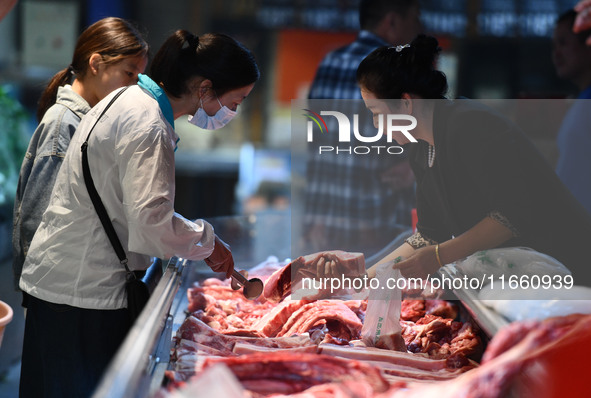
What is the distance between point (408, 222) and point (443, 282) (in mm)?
599

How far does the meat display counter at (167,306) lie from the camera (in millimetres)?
1313

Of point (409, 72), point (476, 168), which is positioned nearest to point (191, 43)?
point (409, 72)

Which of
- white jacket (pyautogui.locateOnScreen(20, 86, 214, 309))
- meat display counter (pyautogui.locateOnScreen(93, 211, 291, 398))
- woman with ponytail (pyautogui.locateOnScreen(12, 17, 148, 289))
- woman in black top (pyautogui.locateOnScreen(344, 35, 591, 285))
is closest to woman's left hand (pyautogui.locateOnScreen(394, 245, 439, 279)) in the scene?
woman in black top (pyautogui.locateOnScreen(344, 35, 591, 285))

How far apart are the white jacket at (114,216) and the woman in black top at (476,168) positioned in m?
0.74

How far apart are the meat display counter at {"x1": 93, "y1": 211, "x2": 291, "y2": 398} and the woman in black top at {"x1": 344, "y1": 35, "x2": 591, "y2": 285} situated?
0.90m

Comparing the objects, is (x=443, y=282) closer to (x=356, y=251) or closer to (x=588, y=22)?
(x=356, y=251)

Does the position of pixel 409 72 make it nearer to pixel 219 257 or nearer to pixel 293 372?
pixel 219 257

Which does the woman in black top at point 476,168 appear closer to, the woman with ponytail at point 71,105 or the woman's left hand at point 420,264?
the woman's left hand at point 420,264

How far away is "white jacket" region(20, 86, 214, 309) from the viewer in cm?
194

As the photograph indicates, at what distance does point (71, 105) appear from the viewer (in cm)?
272

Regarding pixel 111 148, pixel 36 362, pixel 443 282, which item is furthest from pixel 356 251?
pixel 36 362

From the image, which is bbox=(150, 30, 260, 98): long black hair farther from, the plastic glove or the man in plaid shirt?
the plastic glove

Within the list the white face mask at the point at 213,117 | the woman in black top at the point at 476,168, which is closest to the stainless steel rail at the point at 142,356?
the white face mask at the point at 213,117

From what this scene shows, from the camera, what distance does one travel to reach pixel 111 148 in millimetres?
2012
